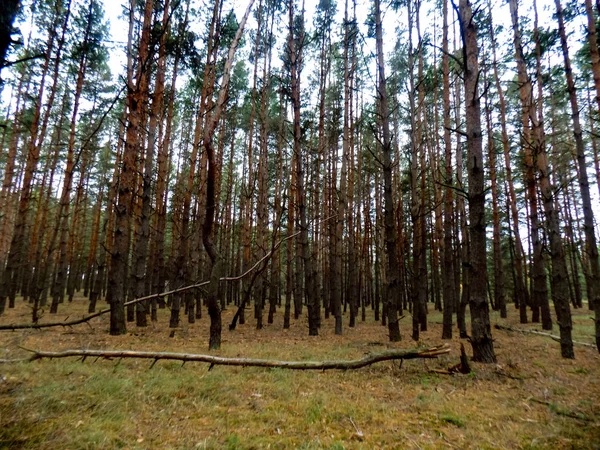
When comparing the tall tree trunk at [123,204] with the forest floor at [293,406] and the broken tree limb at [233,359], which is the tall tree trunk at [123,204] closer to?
the forest floor at [293,406]

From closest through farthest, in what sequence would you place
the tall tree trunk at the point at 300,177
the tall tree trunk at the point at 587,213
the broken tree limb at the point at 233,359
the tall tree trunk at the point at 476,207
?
the broken tree limb at the point at 233,359
the tall tree trunk at the point at 476,207
the tall tree trunk at the point at 587,213
the tall tree trunk at the point at 300,177

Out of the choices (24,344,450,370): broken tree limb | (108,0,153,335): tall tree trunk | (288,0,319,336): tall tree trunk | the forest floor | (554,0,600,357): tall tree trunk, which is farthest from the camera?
(288,0,319,336): tall tree trunk

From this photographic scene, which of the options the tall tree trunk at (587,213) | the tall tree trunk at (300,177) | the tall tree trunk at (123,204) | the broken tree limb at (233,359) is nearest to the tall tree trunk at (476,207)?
the broken tree limb at (233,359)

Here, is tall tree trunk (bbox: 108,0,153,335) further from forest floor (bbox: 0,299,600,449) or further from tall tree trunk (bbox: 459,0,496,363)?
tall tree trunk (bbox: 459,0,496,363)

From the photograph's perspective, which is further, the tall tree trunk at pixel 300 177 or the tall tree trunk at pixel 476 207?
the tall tree trunk at pixel 300 177

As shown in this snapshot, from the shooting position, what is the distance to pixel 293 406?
4031 mm

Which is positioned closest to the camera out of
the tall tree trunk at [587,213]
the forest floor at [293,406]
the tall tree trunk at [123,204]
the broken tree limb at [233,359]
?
the forest floor at [293,406]

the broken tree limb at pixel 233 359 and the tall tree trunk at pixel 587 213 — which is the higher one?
the tall tree trunk at pixel 587 213

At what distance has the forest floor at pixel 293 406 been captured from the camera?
10.2ft

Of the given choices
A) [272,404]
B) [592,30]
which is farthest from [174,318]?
[592,30]

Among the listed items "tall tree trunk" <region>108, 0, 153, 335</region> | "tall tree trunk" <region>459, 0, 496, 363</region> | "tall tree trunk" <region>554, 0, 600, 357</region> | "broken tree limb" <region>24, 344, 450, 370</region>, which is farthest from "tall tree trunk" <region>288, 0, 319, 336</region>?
"tall tree trunk" <region>554, 0, 600, 357</region>

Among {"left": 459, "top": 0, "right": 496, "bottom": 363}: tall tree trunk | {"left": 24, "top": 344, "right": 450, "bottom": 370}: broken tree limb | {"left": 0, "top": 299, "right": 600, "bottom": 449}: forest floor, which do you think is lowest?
{"left": 0, "top": 299, "right": 600, "bottom": 449}: forest floor

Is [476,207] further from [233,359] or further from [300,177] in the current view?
[300,177]

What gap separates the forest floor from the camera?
310cm
